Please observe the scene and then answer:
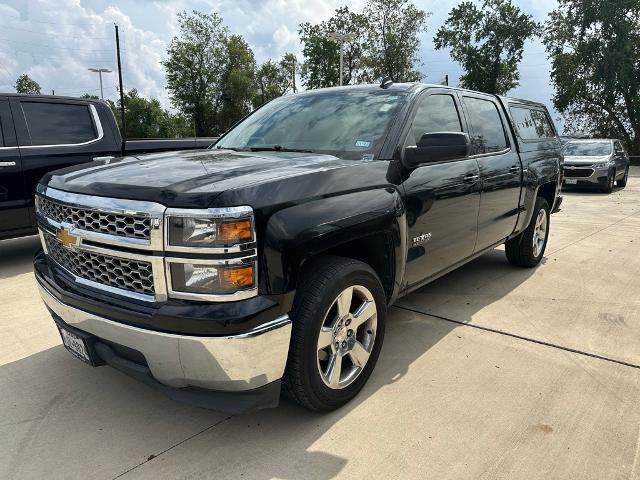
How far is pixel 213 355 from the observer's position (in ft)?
6.75

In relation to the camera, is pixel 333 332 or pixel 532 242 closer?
pixel 333 332

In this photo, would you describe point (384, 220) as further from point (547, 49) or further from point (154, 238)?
point (547, 49)

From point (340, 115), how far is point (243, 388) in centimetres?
204

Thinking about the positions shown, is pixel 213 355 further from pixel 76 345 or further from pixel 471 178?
pixel 471 178

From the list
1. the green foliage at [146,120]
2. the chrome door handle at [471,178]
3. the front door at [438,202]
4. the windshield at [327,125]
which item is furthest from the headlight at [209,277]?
the green foliage at [146,120]

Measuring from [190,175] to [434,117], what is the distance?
2.00 m

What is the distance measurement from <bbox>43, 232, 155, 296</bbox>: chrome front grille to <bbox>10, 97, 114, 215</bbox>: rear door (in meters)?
3.63

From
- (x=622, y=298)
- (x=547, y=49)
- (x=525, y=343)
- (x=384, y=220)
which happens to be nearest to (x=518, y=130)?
(x=622, y=298)

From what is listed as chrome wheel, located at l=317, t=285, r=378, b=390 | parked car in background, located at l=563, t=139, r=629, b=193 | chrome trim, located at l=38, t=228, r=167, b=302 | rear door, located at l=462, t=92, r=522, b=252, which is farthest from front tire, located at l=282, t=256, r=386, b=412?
parked car in background, located at l=563, t=139, r=629, b=193

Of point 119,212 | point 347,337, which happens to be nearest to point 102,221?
point 119,212

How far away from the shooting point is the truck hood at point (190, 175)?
210 cm

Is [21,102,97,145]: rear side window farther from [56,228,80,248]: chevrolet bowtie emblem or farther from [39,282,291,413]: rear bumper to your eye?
[39,282,291,413]: rear bumper

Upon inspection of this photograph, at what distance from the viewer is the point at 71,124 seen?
611cm

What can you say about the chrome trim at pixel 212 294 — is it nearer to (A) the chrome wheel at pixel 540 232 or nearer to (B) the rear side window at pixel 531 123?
(B) the rear side window at pixel 531 123
